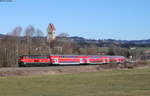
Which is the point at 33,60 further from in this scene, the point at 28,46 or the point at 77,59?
the point at 28,46

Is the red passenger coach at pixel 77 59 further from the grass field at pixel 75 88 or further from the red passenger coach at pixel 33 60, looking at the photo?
the grass field at pixel 75 88

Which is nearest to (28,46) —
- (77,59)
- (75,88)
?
(77,59)

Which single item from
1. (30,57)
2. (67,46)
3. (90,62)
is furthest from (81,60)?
(67,46)

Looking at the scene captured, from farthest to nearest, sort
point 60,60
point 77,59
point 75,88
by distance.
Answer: point 77,59 → point 60,60 → point 75,88

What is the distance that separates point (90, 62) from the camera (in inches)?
3834

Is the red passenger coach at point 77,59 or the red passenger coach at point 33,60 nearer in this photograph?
the red passenger coach at point 33,60

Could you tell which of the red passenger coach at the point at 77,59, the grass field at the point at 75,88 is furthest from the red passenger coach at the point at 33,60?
the grass field at the point at 75,88

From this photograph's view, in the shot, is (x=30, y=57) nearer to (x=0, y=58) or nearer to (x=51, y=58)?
(x=51, y=58)

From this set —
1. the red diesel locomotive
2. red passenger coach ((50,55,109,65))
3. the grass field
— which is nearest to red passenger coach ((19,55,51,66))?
the red diesel locomotive

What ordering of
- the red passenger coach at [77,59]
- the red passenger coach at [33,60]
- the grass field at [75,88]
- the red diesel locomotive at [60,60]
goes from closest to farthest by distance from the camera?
the grass field at [75,88] → the red passenger coach at [33,60] → the red diesel locomotive at [60,60] → the red passenger coach at [77,59]

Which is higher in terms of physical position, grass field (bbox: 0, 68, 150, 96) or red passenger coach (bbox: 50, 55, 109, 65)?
red passenger coach (bbox: 50, 55, 109, 65)

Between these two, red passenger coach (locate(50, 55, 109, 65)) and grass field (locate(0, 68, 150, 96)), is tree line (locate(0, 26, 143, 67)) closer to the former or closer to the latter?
red passenger coach (locate(50, 55, 109, 65))

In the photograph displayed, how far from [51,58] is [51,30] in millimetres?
37459

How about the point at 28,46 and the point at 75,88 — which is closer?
the point at 75,88
